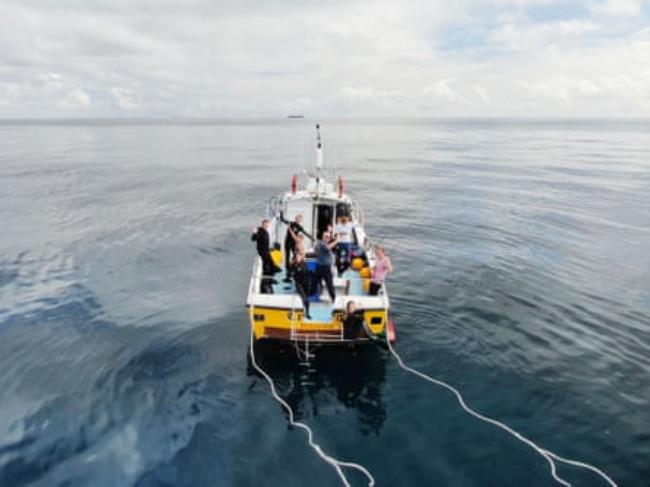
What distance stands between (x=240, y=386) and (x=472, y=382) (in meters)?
5.61

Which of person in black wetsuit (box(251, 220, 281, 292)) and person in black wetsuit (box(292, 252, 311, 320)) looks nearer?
person in black wetsuit (box(292, 252, 311, 320))

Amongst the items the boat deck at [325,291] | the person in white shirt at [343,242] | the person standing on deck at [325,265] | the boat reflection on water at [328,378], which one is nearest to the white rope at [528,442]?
the boat reflection on water at [328,378]

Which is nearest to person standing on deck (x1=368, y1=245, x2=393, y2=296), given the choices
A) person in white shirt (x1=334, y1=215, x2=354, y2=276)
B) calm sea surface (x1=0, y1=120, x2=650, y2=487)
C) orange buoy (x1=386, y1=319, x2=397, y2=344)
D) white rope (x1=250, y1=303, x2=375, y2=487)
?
orange buoy (x1=386, y1=319, x2=397, y2=344)

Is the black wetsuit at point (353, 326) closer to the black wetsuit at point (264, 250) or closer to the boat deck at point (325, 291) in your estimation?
the boat deck at point (325, 291)

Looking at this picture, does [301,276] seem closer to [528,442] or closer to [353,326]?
[353,326]

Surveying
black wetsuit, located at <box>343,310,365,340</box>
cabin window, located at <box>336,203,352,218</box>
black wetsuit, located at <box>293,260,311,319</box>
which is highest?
cabin window, located at <box>336,203,352,218</box>

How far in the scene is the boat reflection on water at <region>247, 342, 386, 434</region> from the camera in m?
10.4

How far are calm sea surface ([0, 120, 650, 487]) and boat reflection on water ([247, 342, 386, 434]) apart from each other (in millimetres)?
59

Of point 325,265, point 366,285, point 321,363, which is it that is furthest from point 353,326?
point 366,285

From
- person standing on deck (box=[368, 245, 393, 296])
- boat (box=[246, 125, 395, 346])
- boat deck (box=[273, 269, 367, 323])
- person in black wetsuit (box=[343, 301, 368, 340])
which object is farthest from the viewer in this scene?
person standing on deck (box=[368, 245, 393, 296])

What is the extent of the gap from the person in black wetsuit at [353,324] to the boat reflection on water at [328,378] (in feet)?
3.11

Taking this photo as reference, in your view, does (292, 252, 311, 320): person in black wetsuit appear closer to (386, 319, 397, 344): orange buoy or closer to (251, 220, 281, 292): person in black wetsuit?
(251, 220, 281, 292): person in black wetsuit

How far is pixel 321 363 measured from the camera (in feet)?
39.5

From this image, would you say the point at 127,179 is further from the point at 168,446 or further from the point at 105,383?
the point at 168,446
